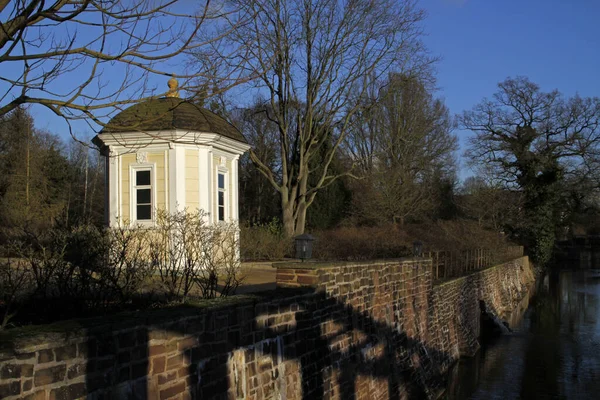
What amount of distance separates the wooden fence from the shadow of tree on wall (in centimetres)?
525

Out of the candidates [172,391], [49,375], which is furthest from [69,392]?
[172,391]

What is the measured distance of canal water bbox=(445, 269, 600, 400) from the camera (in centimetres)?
1256

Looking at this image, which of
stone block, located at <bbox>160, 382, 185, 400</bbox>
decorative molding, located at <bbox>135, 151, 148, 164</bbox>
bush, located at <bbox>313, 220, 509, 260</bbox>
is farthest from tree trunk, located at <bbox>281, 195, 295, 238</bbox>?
stone block, located at <bbox>160, 382, 185, 400</bbox>

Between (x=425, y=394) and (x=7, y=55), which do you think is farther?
(x=425, y=394)

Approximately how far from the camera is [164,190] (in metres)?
13.5

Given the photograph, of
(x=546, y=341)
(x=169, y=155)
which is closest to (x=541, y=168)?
(x=546, y=341)

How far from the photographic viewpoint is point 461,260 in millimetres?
20922

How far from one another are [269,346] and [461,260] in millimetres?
15547

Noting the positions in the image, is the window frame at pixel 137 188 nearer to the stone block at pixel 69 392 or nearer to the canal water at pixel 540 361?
the canal water at pixel 540 361

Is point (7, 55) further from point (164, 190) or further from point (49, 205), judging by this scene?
point (49, 205)

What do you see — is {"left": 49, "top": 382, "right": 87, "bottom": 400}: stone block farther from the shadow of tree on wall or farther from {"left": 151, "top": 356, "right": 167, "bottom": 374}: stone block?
{"left": 151, "top": 356, "right": 167, "bottom": 374}: stone block

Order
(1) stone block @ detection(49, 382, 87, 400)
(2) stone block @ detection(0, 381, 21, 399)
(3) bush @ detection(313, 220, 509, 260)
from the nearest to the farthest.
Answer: (2) stone block @ detection(0, 381, 21, 399) → (1) stone block @ detection(49, 382, 87, 400) → (3) bush @ detection(313, 220, 509, 260)

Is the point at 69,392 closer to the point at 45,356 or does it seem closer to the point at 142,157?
the point at 45,356

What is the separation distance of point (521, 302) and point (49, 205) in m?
22.9
